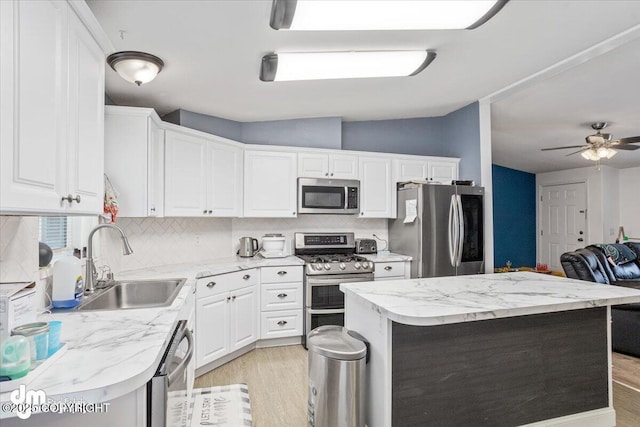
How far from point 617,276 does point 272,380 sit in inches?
163

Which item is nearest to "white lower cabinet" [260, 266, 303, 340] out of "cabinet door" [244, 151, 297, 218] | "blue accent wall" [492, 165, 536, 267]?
"cabinet door" [244, 151, 297, 218]

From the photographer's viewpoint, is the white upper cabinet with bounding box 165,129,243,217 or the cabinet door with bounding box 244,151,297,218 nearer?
the white upper cabinet with bounding box 165,129,243,217

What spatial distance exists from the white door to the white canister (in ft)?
26.7

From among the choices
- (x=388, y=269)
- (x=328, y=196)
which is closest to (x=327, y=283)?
(x=388, y=269)

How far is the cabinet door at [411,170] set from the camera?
4.44m

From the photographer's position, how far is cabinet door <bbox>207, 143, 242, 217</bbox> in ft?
11.3

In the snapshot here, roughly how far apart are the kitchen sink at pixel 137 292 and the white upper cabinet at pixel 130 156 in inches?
22.4

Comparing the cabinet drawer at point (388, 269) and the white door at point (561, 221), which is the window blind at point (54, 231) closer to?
the cabinet drawer at point (388, 269)

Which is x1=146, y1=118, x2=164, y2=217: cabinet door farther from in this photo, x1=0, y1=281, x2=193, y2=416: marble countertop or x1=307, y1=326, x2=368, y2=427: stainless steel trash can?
x1=307, y1=326, x2=368, y2=427: stainless steel trash can

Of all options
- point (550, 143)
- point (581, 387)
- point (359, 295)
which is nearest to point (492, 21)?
point (359, 295)

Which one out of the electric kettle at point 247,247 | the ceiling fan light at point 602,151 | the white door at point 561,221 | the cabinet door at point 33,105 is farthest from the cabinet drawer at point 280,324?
the white door at point 561,221

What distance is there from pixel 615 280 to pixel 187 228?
15.8 feet

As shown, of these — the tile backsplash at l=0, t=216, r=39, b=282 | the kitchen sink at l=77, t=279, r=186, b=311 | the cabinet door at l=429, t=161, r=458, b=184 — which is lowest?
the kitchen sink at l=77, t=279, r=186, b=311

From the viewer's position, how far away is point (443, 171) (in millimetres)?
4590
